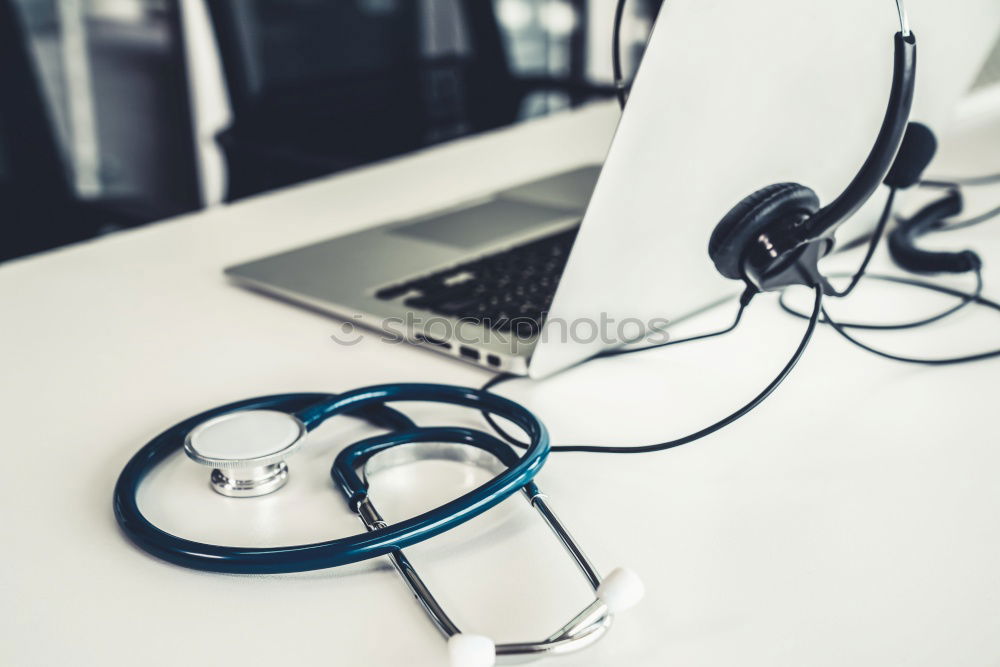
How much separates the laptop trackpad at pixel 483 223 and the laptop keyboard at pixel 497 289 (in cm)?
7

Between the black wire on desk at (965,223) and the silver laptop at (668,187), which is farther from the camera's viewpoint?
the black wire on desk at (965,223)

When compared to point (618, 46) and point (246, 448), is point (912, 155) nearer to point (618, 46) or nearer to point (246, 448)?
point (618, 46)

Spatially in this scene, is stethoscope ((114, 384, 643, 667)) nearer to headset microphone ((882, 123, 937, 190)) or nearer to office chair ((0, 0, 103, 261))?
headset microphone ((882, 123, 937, 190))

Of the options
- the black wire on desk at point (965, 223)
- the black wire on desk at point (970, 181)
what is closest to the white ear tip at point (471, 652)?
the black wire on desk at point (965, 223)

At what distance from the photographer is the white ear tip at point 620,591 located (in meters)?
0.36

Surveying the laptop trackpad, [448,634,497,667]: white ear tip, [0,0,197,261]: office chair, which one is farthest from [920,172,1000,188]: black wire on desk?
[0,0,197,261]: office chair

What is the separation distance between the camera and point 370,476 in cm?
50

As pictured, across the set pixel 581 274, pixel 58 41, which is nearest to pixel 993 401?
pixel 581 274

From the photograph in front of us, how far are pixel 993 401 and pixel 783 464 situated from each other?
0.17m

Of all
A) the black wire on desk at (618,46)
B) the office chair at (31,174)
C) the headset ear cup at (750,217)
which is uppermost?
the black wire on desk at (618,46)

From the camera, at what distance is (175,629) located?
384 millimetres

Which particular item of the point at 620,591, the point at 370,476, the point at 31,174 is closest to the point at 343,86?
the point at 31,174

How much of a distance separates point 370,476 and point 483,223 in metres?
0.45

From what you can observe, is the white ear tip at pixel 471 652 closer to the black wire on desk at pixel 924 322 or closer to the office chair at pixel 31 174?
the black wire on desk at pixel 924 322
